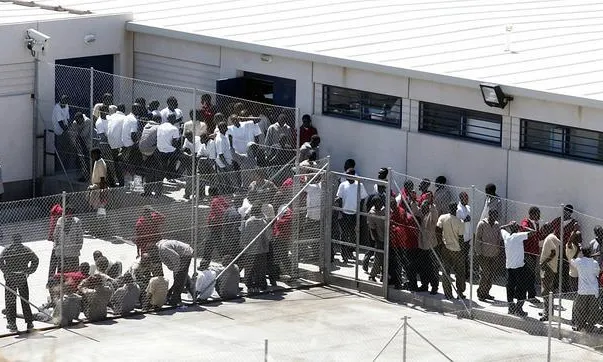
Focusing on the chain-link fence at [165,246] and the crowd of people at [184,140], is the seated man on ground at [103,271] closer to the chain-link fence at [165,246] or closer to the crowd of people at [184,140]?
the chain-link fence at [165,246]

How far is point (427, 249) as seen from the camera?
90.5 ft

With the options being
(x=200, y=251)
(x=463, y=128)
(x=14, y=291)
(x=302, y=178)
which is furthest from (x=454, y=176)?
(x=14, y=291)

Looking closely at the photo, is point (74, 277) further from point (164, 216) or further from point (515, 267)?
point (515, 267)

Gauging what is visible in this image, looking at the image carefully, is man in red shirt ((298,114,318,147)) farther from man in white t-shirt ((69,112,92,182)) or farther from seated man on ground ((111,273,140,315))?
seated man on ground ((111,273,140,315))

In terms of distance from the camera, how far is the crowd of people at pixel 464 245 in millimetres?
25984

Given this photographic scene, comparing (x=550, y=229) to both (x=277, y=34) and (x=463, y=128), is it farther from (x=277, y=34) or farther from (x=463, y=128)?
(x=277, y=34)

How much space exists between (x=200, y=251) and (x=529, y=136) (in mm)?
5597

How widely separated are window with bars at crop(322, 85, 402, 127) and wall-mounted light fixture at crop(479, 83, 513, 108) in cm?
223

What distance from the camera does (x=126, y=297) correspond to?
2647 centimetres

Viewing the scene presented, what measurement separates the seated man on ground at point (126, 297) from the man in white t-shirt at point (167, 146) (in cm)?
545

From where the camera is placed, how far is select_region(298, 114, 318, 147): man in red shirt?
3167cm

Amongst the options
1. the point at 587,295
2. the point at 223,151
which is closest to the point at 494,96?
the point at 587,295

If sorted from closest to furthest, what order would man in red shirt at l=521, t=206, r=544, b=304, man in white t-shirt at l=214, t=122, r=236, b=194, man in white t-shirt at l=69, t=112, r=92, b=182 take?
man in red shirt at l=521, t=206, r=544, b=304 → man in white t-shirt at l=214, t=122, r=236, b=194 → man in white t-shirt at l=69, t=112, r=92, b=182

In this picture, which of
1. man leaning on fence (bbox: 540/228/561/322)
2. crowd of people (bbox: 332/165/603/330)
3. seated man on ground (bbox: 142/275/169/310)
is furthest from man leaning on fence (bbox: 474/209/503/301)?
seated man on ground (bbox: 142/275/169/310)
